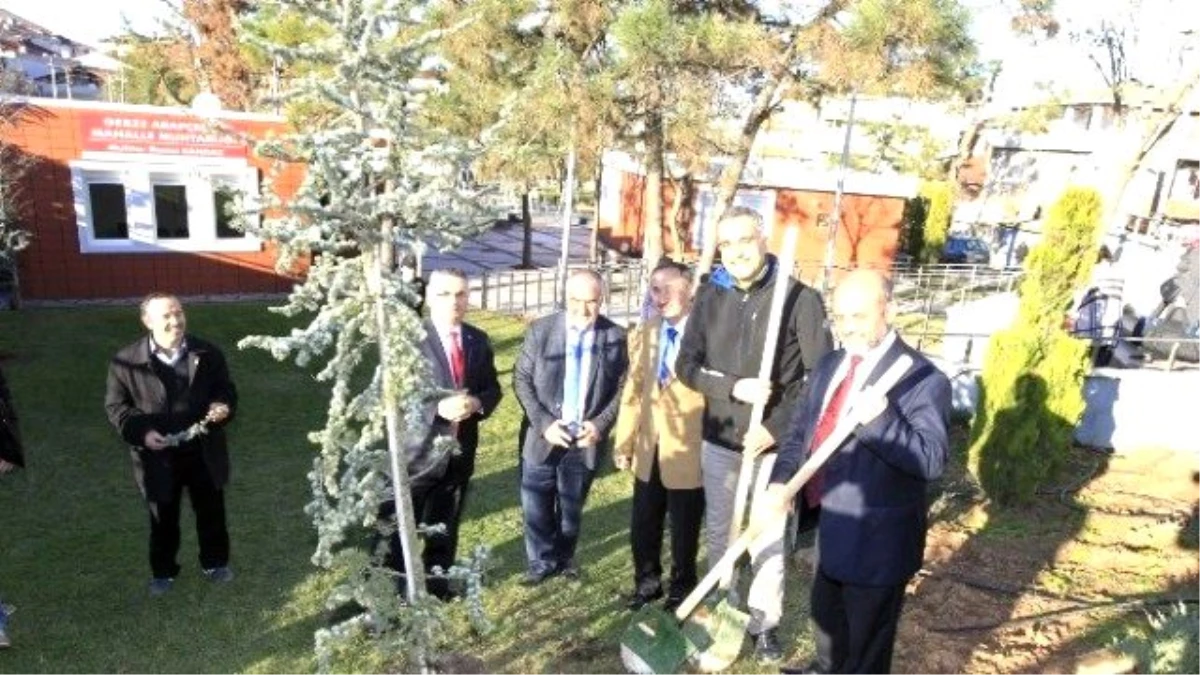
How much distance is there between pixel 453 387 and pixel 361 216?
5.95 feet

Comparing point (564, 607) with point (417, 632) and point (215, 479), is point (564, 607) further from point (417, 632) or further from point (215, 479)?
point (215, 479)

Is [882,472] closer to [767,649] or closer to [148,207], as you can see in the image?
[767,649]

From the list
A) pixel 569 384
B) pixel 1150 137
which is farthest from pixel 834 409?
pixel 1150 137

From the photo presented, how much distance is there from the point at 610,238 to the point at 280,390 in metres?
16.4

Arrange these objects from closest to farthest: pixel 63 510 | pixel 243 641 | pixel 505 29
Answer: pixel 243 641, pixel 63 510, pixel 505 29

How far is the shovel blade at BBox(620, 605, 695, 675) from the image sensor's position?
3.39 metres

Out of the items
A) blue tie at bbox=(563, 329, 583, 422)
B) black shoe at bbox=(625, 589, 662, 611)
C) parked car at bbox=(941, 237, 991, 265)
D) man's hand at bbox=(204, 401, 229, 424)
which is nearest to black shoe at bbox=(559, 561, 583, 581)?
black shoe at bbox=(625, 589, 662, 611)

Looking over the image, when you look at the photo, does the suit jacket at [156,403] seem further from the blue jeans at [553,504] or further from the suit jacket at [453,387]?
the blue jeans at [553,504]

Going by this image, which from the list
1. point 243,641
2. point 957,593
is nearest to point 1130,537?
point 957,593

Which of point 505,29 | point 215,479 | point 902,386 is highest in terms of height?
point 505,29

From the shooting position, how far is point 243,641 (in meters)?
4.11

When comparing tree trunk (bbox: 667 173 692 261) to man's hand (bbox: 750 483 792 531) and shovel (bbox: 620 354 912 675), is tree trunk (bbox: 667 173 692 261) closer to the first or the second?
shovel (bbox: 620 354 912 675)

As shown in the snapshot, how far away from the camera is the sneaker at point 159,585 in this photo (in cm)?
452

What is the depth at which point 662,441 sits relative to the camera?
400cm
